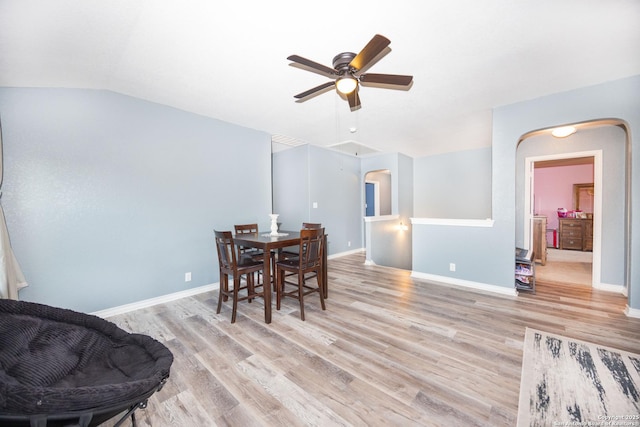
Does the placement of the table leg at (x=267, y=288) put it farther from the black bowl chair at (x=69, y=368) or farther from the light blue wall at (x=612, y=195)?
the light blue wall at (x=612, y=195)

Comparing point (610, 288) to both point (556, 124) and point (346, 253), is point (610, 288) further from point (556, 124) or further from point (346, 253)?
point (346, 253)

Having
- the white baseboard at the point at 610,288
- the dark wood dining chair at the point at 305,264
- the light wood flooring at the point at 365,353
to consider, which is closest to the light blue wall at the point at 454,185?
the white baseboard at the point at 610,288

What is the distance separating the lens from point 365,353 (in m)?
2.02

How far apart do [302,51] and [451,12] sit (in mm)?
1167

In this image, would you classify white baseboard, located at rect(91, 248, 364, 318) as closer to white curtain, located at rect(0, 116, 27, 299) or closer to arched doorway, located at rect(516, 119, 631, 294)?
white curtain, located at rect(0, 116, 27, 299)

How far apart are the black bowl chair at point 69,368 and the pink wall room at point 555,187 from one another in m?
9.77

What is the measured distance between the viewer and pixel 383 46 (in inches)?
64.1

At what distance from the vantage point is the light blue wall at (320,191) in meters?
5.17

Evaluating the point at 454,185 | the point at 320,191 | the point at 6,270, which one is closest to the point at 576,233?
the point at 454,185

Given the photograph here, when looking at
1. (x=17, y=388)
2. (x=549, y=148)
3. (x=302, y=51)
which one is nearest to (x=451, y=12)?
(x=302, y=51)

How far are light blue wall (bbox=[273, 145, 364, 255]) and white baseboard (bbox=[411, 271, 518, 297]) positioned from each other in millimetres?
2198

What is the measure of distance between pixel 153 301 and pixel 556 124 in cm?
547

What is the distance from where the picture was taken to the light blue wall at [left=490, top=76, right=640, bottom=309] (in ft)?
8.46

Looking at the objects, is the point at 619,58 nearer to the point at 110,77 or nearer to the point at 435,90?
the point at 435,90
